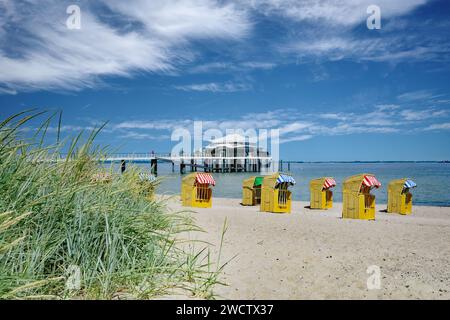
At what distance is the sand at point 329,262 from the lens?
3.54 metres

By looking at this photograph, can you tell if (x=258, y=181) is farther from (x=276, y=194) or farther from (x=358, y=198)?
(x=358, y=198)

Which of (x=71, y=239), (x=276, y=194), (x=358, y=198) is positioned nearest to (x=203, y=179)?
(x=276, y=194)

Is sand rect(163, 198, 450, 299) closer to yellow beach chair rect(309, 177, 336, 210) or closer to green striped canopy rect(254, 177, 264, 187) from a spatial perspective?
yellow beach chair rect(309, 177, 336, 210)

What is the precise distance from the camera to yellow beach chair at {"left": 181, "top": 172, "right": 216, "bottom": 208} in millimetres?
12500

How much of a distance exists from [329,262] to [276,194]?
705 centimetres

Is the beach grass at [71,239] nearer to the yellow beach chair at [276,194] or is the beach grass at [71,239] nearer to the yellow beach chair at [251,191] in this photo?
the yellow beach chair at [276,194]

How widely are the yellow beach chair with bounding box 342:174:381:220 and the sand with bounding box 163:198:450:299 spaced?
278 cm

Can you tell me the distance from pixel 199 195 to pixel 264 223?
4790 mm

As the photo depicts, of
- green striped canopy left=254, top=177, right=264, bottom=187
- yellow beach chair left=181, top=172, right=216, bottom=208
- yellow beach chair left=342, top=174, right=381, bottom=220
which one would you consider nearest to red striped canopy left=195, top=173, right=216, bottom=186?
yellow beach chair left=181, top=172, right=216, bottom=208

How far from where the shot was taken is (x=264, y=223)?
8.38 metres

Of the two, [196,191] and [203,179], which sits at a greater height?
[203,179]

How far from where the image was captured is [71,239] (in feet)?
9.21

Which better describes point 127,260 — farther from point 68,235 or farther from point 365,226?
point 365,226
